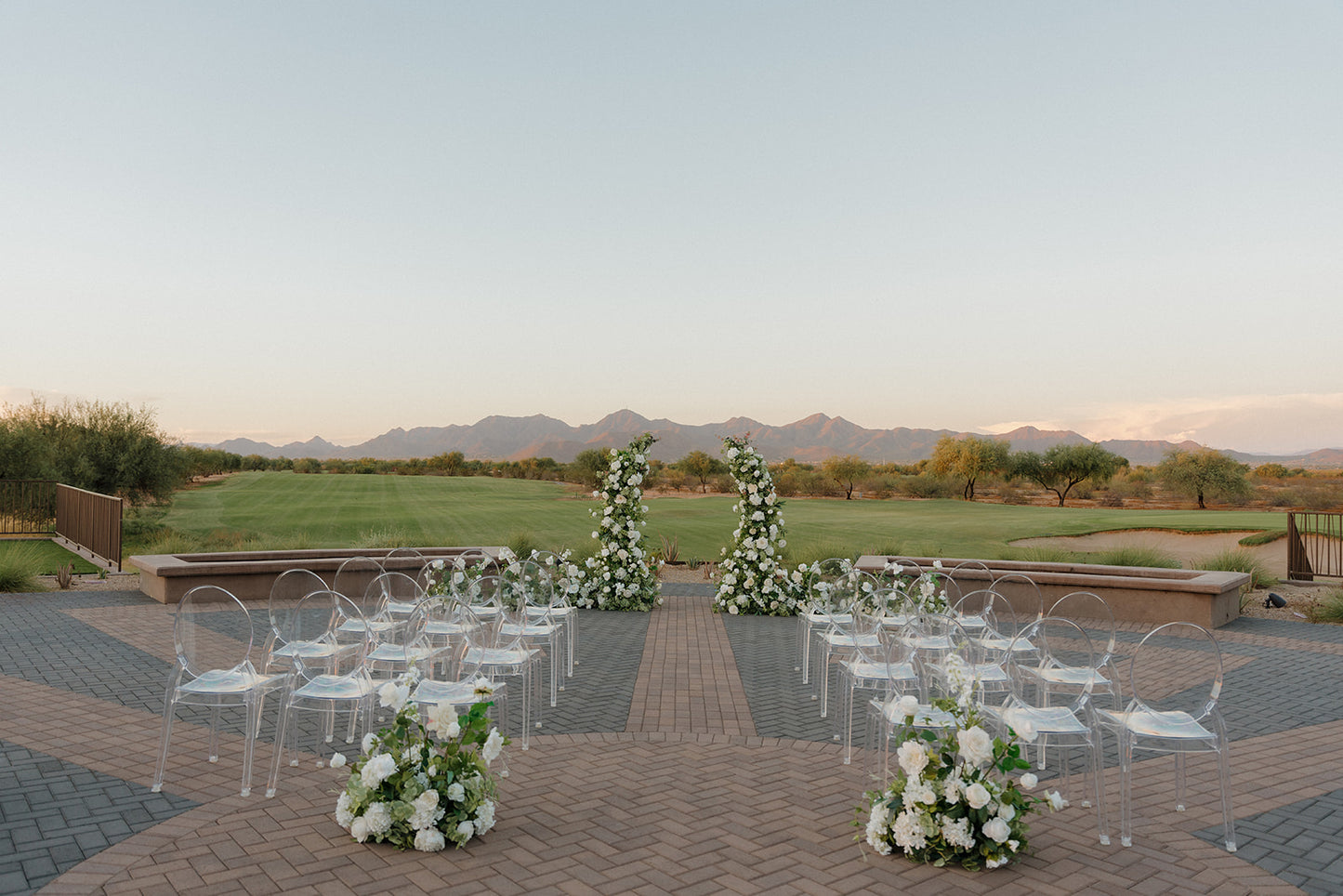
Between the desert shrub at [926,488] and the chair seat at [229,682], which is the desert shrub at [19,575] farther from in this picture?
the desert shrub at [926,488]

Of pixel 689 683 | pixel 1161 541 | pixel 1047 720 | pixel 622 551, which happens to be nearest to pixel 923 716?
pixel 1047 720

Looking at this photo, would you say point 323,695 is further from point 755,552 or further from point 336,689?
point 755,552

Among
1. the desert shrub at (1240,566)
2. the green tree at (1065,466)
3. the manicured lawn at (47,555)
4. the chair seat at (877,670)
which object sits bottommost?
the manicured lawn at (47,555)

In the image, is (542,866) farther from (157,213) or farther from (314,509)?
(314,509)

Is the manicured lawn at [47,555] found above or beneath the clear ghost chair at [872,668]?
beneath

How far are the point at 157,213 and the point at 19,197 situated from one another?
2.41 metres

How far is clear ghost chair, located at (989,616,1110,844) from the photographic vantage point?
404 cm

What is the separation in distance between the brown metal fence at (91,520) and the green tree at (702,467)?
156ft

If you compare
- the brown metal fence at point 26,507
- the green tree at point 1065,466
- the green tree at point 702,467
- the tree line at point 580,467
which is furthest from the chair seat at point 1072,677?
the green tree at point 702,467

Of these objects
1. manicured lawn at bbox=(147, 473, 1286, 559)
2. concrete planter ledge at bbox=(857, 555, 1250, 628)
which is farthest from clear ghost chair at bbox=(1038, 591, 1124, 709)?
manicured lawn at bbox=(147, 473, 1286, 559)

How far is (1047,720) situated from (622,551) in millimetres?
8022

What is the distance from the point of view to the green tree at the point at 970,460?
2297 inches

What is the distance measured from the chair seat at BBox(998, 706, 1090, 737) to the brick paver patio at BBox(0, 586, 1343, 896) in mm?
512

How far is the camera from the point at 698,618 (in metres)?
11.0
